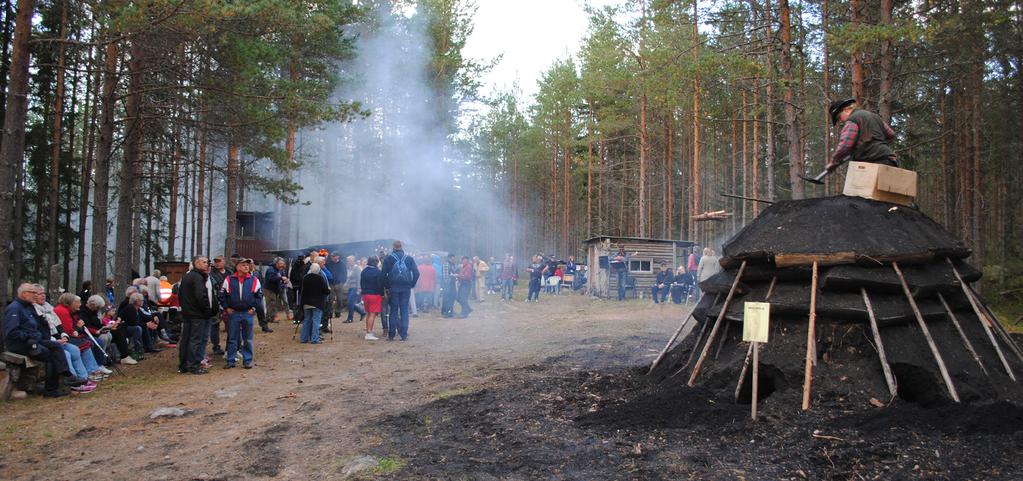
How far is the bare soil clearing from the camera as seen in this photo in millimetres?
4520

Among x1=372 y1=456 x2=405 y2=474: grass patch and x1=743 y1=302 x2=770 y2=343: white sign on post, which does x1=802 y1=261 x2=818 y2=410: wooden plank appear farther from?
x1=372 y1=456 x2=405 y2=474: grass patch

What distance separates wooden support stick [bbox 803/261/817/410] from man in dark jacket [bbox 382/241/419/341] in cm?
835

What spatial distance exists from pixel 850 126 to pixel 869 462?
4.19m

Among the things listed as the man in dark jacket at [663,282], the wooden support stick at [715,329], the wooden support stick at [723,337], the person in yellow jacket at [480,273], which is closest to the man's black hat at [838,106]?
the wooden support stick at [715,329]

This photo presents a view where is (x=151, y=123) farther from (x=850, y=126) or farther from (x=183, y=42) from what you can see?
(x=850, y=126)

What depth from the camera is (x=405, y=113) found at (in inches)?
1318

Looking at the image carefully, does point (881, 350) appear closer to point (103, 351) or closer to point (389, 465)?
point (389, 465)

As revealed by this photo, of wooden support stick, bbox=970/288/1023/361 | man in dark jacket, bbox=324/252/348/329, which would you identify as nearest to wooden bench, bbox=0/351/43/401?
man in dark jacket, bbox=324/252/348/329

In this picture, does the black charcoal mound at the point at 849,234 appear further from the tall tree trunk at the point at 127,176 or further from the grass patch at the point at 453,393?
the tall tree trunk at the point at 127,176

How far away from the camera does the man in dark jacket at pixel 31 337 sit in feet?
24.7

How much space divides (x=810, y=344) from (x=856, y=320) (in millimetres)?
598

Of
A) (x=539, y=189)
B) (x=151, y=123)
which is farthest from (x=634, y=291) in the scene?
(x=539, y=189)

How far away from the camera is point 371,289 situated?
13188mm

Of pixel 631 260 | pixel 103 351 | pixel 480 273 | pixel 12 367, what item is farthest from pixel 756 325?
pixel 631 260
